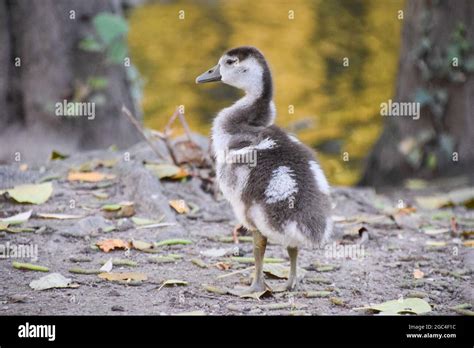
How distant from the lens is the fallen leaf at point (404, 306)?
522cm

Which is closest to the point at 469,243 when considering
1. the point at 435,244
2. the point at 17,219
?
the point at 435,244

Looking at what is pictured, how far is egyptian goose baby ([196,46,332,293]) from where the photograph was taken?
534 centimetres

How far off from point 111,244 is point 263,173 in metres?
1.45

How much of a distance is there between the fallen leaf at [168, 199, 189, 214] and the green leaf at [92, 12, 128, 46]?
2608 mm

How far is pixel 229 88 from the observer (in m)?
15.7

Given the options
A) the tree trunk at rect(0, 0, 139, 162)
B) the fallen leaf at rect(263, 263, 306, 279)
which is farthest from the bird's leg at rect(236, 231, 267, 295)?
the tree trunk at rect(0, 0, 139, 162)

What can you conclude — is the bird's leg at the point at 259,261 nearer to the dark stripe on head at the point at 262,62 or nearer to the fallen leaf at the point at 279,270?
the fallen leaf at the point at 279,270

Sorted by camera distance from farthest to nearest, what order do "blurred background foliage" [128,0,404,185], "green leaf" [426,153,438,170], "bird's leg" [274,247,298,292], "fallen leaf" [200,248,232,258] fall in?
"blurred background foliage" [128,0,404,185]
"green leaf" [426,153,438,170]
"fallen leaf" [200,248,232,258]
"bird's leg" [274,247,298,292]

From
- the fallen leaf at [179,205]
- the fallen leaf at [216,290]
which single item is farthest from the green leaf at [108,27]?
the fallen leaf at [216,290]

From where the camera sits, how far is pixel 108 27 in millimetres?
9164

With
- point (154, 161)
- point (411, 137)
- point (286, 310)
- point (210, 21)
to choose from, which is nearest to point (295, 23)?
point (210, 21)

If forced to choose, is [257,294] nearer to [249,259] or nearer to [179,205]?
[249,259]

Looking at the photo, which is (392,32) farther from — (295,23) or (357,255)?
(357,255)

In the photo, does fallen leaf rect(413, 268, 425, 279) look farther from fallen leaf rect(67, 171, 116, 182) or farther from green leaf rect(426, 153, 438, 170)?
green leaf rect(426, 153, 438, 170)
